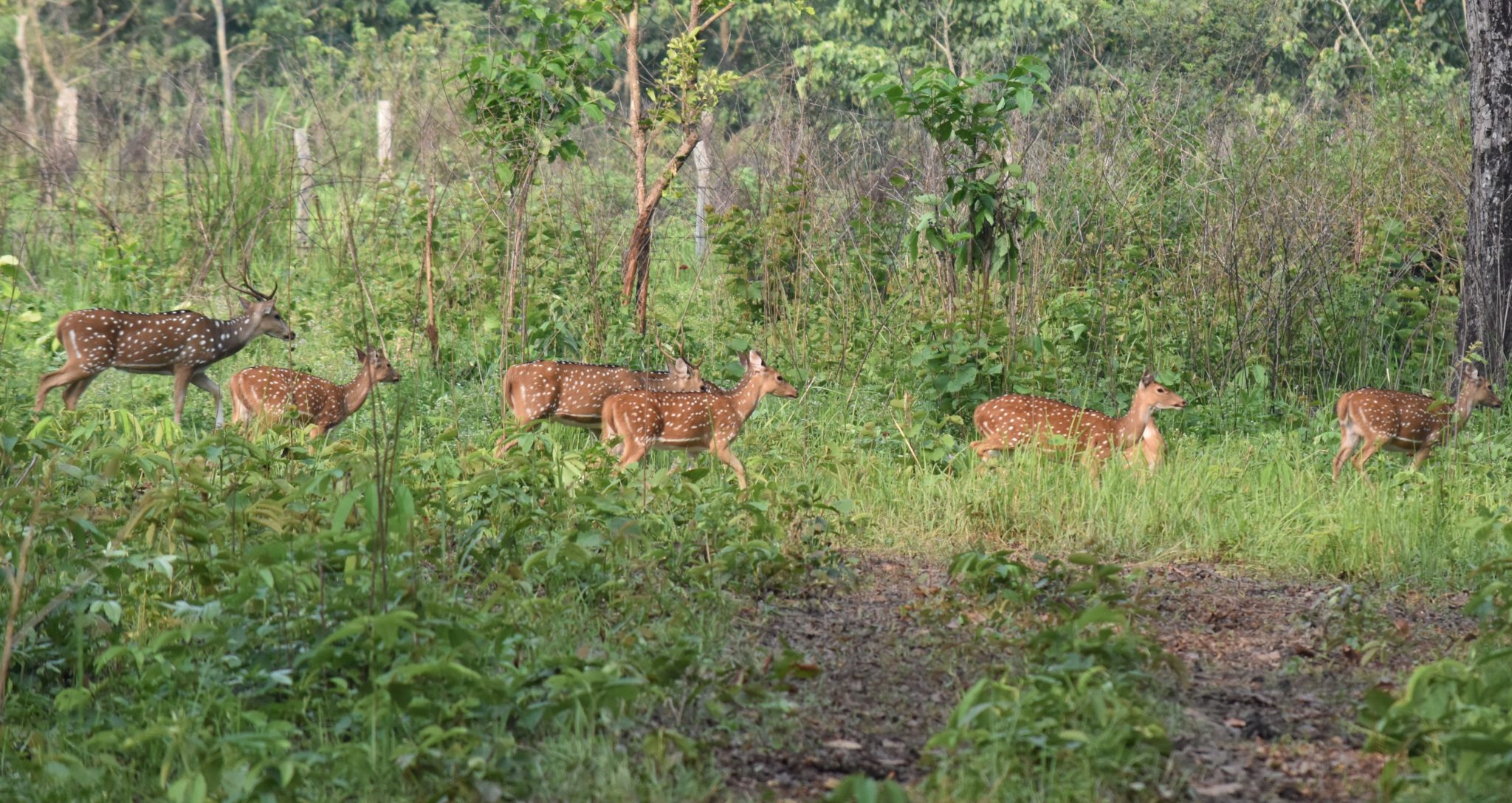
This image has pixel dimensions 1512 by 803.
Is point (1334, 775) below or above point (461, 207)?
below

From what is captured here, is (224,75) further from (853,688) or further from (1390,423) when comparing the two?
(853,688)

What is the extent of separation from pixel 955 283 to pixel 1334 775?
4838mm

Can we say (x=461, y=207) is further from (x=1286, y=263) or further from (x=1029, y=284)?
(x=1286, y=263)

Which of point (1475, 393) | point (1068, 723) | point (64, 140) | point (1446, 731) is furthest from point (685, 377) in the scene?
point (64, 140)

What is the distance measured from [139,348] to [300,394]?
44.2 inches

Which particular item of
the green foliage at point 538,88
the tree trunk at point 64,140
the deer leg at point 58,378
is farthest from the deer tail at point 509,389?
the tree trunk at point 64,140

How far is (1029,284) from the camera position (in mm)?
8648

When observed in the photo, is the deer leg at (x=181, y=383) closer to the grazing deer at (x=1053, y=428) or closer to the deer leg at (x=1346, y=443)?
the grazing deer at (x=1053, y=428)

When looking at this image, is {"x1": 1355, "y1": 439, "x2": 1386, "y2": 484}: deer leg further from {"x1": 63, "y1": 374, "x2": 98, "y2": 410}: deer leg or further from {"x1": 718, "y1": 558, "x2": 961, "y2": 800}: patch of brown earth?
{"x1": 63, "y1": 374, "x2": 98, "y2": 410}: deer leg

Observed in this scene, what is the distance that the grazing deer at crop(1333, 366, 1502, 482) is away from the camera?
7520 millimetres

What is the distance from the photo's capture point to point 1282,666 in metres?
4.79

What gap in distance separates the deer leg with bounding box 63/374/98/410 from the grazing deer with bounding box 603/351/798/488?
2982 mm

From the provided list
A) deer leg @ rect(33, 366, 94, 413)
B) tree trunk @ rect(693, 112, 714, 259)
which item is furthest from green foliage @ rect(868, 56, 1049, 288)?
deer leg @ rect(33, 366, 94, 413)

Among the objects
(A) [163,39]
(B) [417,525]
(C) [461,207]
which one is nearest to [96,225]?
(C) [461,207]
